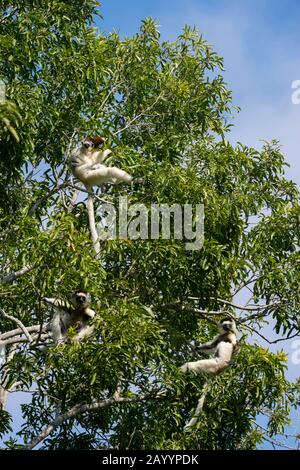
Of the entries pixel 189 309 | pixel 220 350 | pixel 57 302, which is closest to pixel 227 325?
pixel 220 350

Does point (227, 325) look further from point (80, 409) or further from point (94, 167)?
point (94, 167)

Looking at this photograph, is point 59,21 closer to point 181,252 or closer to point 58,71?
point 58,71

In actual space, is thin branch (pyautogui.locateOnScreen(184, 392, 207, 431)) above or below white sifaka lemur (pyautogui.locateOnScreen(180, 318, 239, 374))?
below

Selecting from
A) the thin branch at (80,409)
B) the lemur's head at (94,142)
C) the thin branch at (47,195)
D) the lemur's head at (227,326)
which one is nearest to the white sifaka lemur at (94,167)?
the lemur's head at (94,142)

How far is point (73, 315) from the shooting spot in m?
15.9

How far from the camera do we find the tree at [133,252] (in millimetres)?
15078

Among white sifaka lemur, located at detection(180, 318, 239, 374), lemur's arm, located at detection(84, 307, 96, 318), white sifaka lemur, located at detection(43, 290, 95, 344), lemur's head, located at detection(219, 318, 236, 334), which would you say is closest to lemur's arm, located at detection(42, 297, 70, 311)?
white sifaka lemur, located at detection(43, 290, 95, 344)

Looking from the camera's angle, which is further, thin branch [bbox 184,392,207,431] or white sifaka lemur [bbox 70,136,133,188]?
white sifaka lemur [bbox 70,136,133,188]

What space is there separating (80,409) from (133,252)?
251cm

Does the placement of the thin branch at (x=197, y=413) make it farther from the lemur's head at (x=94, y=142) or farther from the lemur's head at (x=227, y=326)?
the lemur's head at (x=94, y=142)

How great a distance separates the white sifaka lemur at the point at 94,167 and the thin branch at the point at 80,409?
3.41 meters

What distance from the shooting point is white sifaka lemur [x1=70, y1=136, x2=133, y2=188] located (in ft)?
55.9

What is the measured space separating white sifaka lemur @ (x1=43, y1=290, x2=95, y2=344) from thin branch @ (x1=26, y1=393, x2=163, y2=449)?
1104 millimetres

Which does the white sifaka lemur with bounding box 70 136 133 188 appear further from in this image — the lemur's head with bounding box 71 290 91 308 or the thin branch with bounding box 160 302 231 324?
the lemur's head with bounding box 71 290 91 308
